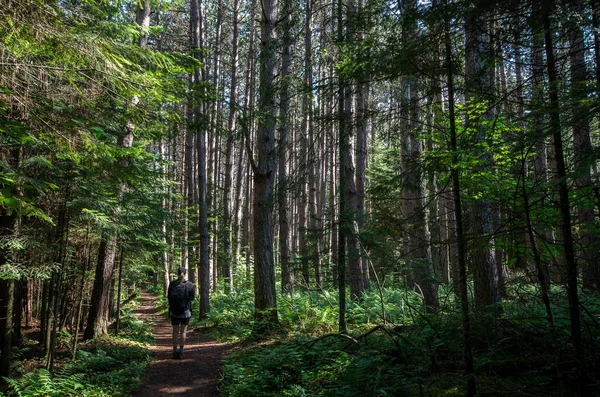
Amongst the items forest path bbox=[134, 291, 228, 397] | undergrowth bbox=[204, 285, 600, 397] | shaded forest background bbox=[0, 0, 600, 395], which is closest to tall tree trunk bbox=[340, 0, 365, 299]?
shaded forest background bbox=[0, 0, 600, 395]

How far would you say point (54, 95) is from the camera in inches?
183

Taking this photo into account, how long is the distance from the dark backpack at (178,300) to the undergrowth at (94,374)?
3.82 ft

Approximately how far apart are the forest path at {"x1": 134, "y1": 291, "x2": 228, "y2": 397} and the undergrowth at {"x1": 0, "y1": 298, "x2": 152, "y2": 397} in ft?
0.81

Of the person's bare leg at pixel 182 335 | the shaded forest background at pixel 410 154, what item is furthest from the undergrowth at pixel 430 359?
the person's bare leg at pixel 182 335

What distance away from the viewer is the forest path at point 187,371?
19.7 ft

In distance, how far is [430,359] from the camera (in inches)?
174

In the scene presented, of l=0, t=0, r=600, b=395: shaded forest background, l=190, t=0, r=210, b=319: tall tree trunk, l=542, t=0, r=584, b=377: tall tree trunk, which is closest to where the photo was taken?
l=542, t=0, r=584, b=377: tall tree trunk

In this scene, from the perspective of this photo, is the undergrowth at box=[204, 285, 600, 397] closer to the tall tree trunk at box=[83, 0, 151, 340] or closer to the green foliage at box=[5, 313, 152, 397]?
the green foliage at box=[5, 313, 152, 397]

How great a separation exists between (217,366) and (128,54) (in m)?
5.72

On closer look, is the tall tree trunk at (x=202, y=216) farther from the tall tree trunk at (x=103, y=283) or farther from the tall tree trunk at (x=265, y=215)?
the tall tree trunk at (x=265, y=215)

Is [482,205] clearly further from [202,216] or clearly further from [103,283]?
[202,216]

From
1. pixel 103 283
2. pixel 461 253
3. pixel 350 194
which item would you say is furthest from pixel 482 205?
pixel 103 283

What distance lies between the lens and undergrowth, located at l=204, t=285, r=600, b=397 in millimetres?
3578

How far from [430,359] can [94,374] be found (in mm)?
5867
